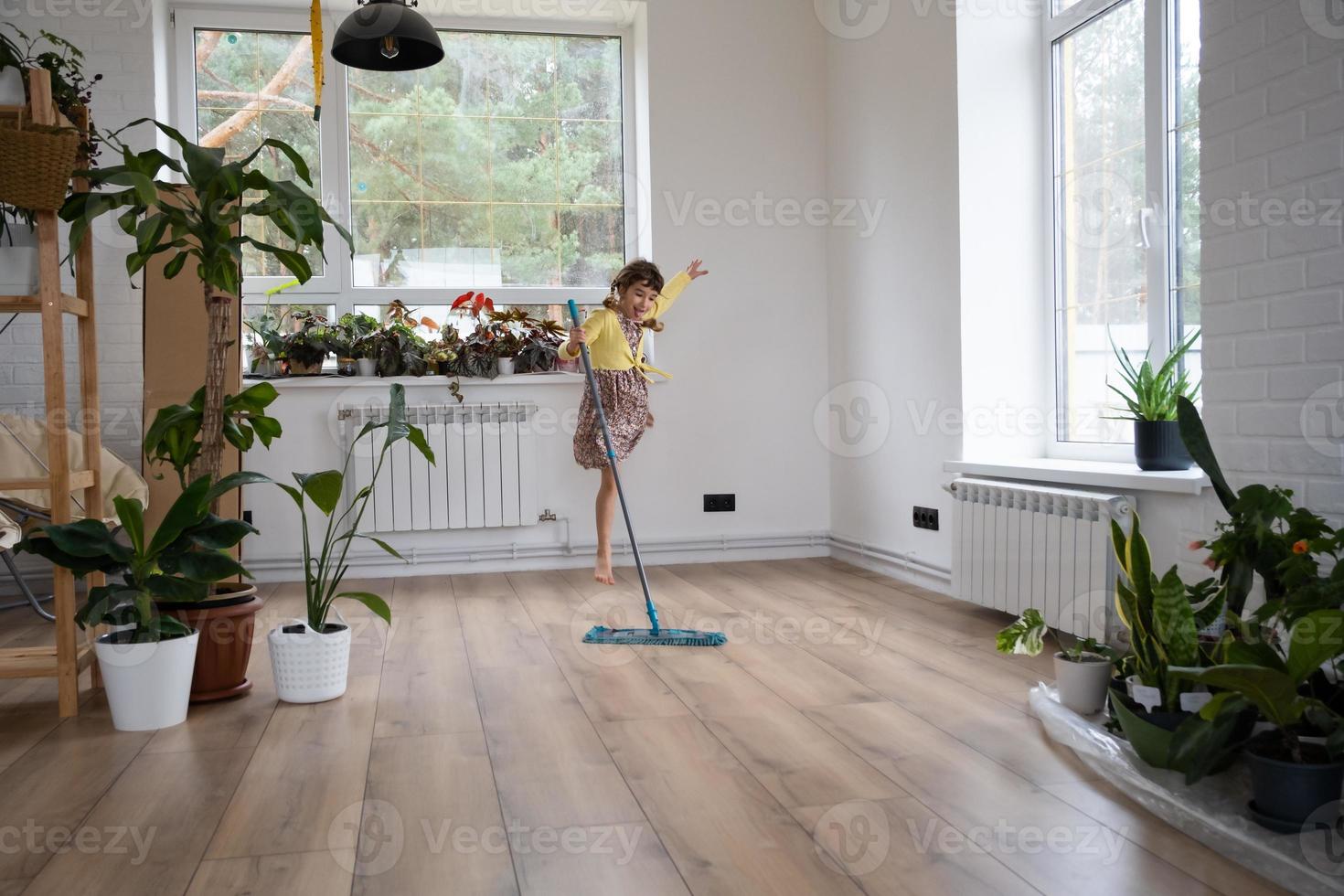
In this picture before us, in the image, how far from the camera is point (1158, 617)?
1.98 metres

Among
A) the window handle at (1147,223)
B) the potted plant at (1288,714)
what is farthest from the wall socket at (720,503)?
the potted plant at (1288,714)

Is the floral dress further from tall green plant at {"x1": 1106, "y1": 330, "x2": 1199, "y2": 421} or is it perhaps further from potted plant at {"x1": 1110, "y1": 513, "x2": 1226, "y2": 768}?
potted plant at {"x1": 1110, "y1": 513, "x2": 1226, "y2": 768}

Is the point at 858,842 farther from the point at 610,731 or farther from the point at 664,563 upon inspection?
the point at 664,563

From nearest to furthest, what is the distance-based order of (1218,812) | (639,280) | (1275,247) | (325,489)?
(1218,812) < (1275,247) < (325,489) < (639,280)

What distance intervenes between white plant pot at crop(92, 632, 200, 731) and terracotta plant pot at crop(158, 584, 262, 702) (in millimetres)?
136

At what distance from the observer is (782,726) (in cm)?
236

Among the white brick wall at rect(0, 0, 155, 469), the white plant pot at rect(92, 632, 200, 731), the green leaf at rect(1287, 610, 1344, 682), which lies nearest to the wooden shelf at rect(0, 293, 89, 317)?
the white plant pot at rect(92, 632, 200, 731)

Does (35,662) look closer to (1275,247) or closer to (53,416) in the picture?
(53,416)

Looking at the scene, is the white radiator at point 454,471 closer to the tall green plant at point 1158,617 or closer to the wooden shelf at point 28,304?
the wooden shelf at point 28,304

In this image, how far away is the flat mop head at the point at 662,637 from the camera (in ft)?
10.4

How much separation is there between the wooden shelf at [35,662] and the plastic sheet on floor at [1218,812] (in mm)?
2405

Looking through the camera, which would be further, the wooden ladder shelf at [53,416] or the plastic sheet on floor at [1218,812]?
the wooden ladder shelf at [53,416]

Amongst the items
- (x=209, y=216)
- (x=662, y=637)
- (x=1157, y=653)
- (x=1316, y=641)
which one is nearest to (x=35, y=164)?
(x=209, y=216)

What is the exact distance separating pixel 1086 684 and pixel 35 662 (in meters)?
2.58
